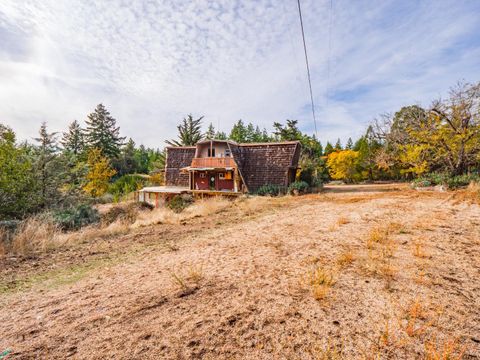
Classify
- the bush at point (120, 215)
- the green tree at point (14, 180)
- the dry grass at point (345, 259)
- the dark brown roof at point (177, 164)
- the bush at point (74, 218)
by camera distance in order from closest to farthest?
1. the dry grass at point (345, 259)
2. the green tree at point (14, 180)
3. the bush at point (74, 218)
4. the bush at point (120, 215)
5. the dark brown roof at point (177, 164)

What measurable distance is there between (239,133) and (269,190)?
4708 cm

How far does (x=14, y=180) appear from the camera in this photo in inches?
355

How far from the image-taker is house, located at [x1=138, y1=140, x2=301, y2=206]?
787 inches

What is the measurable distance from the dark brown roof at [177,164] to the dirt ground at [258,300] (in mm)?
18601

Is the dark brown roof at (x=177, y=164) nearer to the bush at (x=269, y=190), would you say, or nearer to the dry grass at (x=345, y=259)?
the bush at (x=269, y=190)

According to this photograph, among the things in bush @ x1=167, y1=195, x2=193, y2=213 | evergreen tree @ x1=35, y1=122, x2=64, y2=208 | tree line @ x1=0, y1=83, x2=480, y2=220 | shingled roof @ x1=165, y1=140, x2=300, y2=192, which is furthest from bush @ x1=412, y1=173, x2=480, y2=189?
evergreen tree @ x1=35, y1=122, x2=64, y2=208

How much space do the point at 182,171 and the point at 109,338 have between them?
22.5 m

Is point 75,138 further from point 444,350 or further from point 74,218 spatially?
point 444,350

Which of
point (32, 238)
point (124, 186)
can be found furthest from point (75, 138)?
point (32, 238)

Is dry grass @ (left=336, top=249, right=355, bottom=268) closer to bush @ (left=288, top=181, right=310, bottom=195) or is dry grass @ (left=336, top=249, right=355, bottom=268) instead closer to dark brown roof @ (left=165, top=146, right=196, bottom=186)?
bush @ (left=288, top=181, right=310, bottom=195)

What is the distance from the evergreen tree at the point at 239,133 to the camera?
61312mm

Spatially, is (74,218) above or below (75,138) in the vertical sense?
below

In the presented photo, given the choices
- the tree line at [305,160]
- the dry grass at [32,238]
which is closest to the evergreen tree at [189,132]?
the tree line at [305,160]

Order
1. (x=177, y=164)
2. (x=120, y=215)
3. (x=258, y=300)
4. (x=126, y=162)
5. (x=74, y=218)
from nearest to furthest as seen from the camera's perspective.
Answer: (x=258, y=300) < (x=74, y=218) < (x=120, y=215) < (x=177, y=164) < (x=126, y=162)
